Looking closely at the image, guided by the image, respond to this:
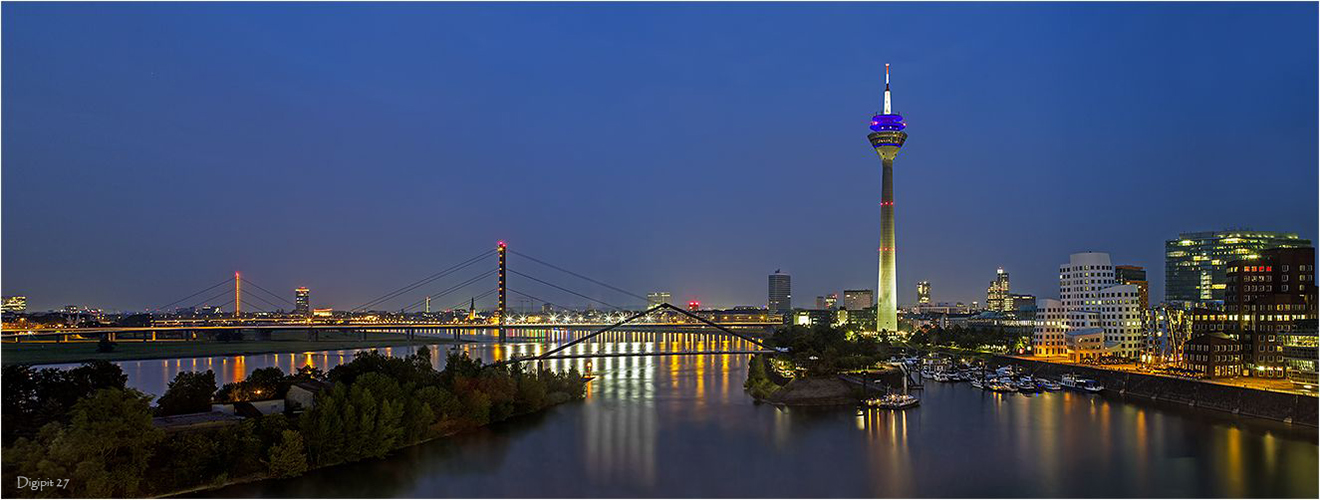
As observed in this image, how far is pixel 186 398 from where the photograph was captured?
422 inches

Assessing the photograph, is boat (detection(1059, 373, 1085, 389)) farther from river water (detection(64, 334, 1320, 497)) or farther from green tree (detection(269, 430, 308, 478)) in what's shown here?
green tree (detection(269, 430, 308, 478))

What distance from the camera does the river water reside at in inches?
364

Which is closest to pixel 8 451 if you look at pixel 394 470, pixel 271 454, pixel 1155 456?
pixel 271 454

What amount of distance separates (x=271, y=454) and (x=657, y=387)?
36.7 feet

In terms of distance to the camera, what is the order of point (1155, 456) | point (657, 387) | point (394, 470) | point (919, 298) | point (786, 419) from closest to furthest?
point (394, 470), point (1155, 456), point (786, 419), point (657, 387), point (919, 298)

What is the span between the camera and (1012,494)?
358 inches

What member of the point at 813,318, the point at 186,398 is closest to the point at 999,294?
the point at 813,318

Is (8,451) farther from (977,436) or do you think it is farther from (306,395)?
(977,436)

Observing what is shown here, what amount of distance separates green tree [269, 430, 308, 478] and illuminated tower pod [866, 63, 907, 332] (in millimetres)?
33790

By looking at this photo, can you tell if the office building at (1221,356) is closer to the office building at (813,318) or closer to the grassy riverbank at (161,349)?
the grassy riverbank at (161,349)

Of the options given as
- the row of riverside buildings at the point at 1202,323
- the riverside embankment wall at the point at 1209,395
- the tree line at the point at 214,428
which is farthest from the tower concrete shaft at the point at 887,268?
the tree line at the point at 214,428

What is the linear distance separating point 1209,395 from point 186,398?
52.9 feet

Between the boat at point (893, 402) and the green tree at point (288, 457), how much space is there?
33.6ft

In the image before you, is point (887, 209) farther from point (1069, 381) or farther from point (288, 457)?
point (288, 457)
